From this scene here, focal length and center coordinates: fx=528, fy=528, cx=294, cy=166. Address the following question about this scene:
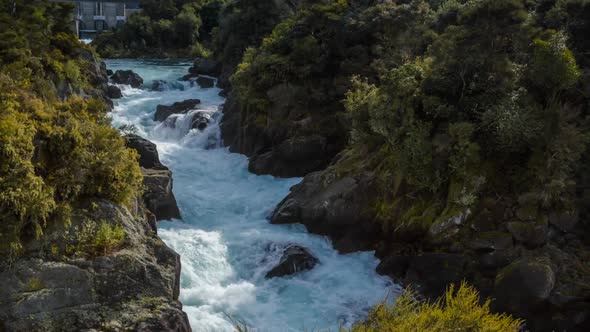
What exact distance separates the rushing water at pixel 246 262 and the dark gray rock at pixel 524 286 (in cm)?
364

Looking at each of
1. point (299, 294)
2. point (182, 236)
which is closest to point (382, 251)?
point (299, 294)

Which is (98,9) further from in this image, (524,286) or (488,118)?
(524,286)

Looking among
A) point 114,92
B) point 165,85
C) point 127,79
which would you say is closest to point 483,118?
point 114,92

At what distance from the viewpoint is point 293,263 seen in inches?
717

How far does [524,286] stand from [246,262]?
29.9ft

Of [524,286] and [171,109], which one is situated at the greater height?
[171,109]

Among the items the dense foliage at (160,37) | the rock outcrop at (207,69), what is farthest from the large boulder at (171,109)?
the dense foliage at (160,37)

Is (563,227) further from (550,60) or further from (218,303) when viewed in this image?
(218,303)

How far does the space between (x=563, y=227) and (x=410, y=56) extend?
1212 centimetres

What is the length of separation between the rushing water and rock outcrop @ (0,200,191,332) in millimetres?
2836

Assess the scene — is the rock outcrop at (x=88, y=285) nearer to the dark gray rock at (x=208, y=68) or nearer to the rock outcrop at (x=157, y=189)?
the rock outcrop at (x=157, y=189)

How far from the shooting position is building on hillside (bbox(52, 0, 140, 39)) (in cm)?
8650

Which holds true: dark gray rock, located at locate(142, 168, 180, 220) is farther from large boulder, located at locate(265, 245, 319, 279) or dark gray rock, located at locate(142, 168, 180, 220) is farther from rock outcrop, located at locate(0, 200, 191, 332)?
rock outcrop, located at locate(0, 200, 191, 332)

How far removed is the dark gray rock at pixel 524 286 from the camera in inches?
585
